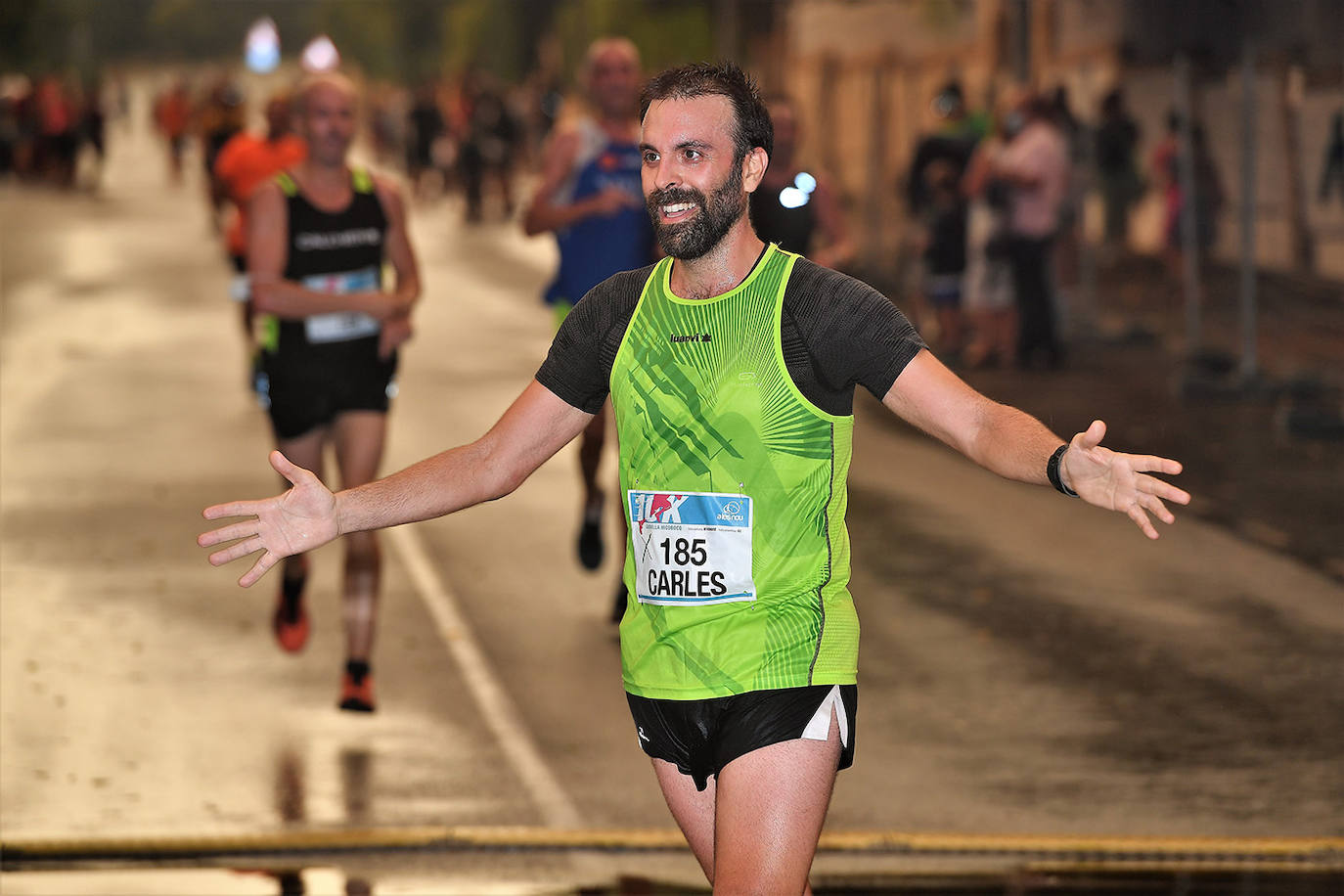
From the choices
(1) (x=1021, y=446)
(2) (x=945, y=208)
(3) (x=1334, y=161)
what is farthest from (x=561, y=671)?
(2) (x=945, y=208)

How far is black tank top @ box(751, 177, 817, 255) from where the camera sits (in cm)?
939

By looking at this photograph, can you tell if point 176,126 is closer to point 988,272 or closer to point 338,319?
point 988,272

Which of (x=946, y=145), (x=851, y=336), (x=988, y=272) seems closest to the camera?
(x=851, y=336)

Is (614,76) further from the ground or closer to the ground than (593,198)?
further from the ground

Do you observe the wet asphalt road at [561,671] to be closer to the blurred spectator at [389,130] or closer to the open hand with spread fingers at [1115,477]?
the open hand with spread fingers at [1115,477]

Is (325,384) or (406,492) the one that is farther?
(325,384)

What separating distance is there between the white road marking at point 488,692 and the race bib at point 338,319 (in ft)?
4.58

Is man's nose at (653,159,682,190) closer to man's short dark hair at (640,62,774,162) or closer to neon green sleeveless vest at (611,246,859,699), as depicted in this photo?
man's short dark hair at (640,62,774,162)

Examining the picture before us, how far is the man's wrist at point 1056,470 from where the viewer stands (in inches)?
153

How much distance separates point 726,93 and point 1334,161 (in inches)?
426

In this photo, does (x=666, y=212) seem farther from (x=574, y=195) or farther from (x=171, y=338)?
(x=171, y=338)

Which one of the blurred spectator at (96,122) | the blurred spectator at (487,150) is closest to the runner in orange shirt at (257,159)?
the blurred spectator at (487,150)

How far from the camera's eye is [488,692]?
8.34m

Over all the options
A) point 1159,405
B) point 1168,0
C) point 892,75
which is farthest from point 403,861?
point 892,75
